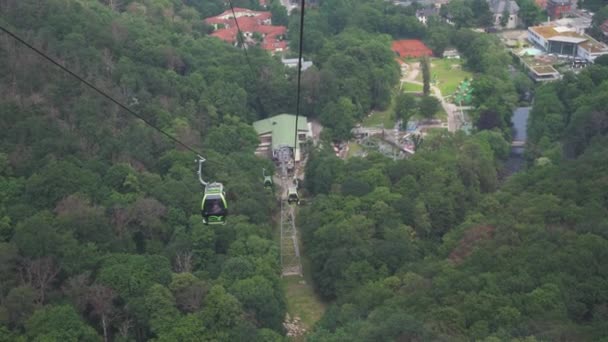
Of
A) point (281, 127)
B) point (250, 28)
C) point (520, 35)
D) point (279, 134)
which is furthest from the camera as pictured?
point (520, 35)

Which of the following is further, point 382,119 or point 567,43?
point 567,43

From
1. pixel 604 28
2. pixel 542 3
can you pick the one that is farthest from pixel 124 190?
pixel 542 3

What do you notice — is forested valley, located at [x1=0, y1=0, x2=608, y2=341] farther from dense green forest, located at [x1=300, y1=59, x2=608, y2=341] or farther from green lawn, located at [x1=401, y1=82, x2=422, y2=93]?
green lawn, located at [x1=401, y1=82, x2=422, y2=93]

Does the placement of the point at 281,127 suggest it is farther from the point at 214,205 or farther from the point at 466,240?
the point at 214,205

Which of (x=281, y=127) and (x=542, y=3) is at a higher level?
(x=542, y=3)

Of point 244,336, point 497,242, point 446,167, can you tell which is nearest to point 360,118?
point 446,167

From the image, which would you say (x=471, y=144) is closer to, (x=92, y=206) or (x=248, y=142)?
(x=248, y=142)

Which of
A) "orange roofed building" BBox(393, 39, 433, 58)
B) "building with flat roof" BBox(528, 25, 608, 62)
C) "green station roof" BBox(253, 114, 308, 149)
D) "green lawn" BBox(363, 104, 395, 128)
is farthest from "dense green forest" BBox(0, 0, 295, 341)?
"building with flat roof" BBox(528, 25, 608, 62)
